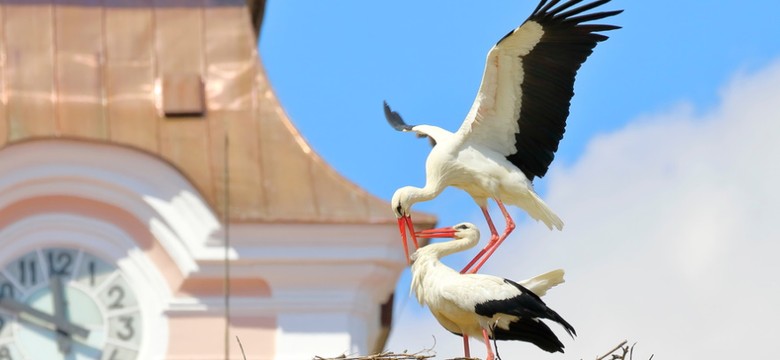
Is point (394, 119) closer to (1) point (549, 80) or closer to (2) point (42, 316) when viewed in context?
(1) point (549, 80)

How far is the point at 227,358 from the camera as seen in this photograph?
28.8m

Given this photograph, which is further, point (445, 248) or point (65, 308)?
point (65, 308)

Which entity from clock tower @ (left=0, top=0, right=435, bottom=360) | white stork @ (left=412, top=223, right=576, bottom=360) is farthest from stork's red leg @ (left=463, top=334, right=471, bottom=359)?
clock tower @ (left=0, top=0, right=435, bottom=360)

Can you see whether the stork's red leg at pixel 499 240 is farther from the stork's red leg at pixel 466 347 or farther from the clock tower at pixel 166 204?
the clock tower at pixel 166 204

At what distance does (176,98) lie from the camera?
28.9 m

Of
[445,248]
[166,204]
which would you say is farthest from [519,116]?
[166,204]

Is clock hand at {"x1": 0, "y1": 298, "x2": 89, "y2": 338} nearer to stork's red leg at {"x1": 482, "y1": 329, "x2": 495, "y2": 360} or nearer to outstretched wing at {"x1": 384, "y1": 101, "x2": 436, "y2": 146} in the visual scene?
outstretched wing at {"x1": 384, "y1": 101, "x2": 436, "y2": 146}

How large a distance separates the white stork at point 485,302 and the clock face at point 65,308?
10055 millimetres

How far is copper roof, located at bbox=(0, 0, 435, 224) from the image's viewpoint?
92.9ft

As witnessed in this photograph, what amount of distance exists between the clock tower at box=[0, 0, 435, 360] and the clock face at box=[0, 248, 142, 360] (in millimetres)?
14

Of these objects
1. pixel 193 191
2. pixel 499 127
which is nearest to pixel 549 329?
pixel 499 127

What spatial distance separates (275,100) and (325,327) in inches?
63.2

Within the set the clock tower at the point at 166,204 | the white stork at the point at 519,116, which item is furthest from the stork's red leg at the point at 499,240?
the clock tower at the point at 166,204

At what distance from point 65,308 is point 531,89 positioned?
9.68 meters
